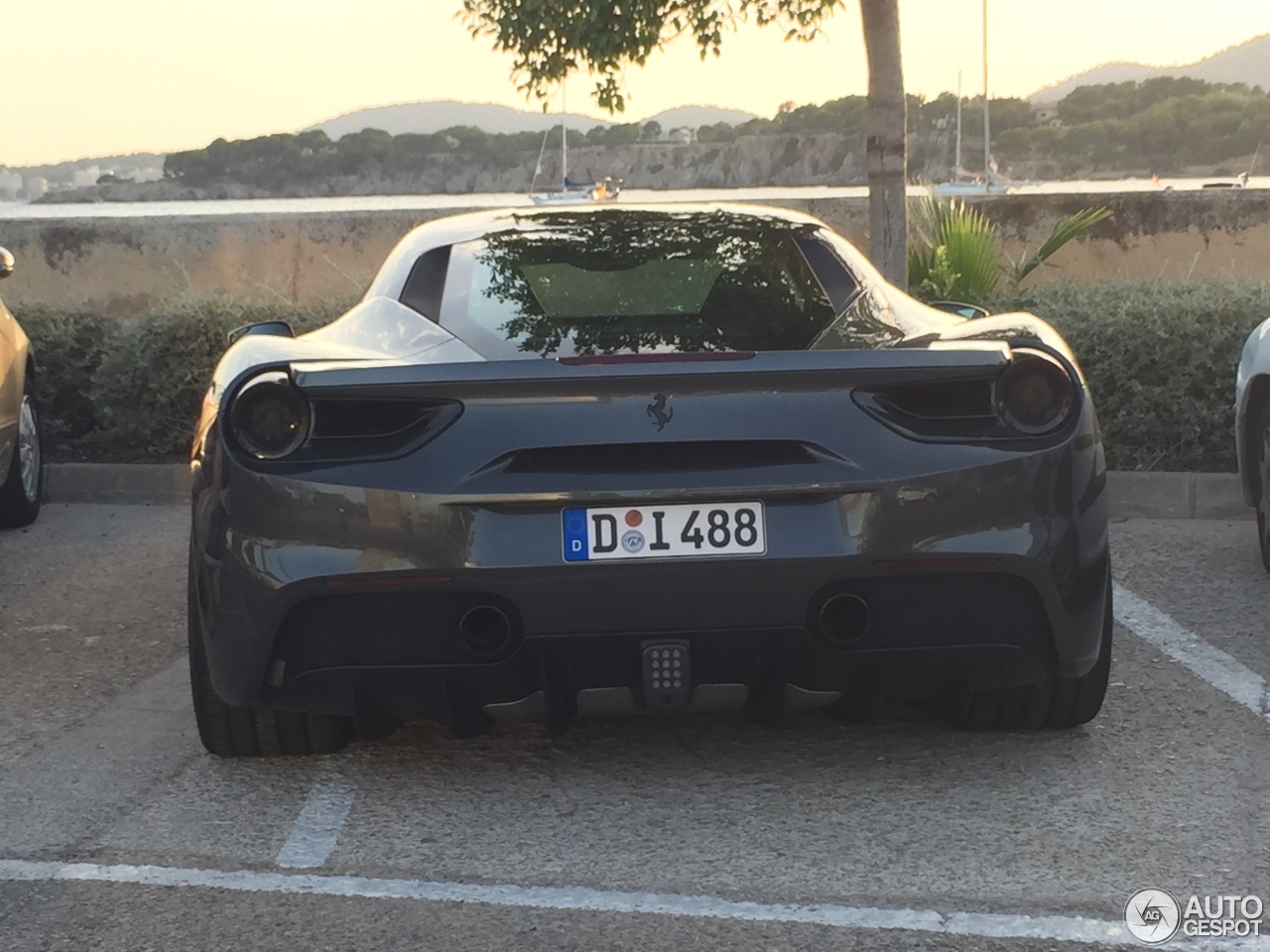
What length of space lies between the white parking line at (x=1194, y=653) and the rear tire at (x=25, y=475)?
4.73m

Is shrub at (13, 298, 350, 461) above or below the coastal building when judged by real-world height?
below

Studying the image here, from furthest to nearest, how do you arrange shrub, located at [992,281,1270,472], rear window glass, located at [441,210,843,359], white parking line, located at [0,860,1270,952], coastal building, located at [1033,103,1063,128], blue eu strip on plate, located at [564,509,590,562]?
coastal building, located at [1033,103,1063,128] < shrub, located at [992,281,1270,472] < rear window glass, located at [441,210,843,359] < blue eu strip on plate, located at [564,509,590,562] < white parking line, located at [0,860,1270,952]

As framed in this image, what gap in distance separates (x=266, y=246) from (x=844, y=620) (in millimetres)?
9921

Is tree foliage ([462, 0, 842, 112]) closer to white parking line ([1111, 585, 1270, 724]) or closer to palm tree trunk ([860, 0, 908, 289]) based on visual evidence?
palm tree trunk ([860, 0, 908, 289])

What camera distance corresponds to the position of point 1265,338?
19.7 ft

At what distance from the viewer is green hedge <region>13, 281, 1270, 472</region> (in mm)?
8008

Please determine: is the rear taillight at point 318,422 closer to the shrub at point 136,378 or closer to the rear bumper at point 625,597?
the rear bumper at point 625,597

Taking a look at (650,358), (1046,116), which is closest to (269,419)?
(650,358)

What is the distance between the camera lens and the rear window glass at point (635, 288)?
147 inches

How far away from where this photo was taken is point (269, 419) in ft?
11.6

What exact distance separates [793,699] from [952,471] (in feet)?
1.95

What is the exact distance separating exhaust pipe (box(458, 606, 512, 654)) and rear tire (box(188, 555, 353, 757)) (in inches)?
24.3

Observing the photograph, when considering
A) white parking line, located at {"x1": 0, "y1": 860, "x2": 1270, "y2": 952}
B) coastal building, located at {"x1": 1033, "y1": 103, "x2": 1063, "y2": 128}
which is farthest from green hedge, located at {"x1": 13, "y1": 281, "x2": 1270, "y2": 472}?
coastal building, located at {"x1": 1033, "y1": 103, "x2": 1063, "y2": 128}

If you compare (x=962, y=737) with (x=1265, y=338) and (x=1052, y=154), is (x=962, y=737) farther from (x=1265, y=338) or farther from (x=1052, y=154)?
(x=1052, y=154)
